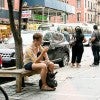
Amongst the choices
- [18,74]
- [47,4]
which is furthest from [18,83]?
[47,4]

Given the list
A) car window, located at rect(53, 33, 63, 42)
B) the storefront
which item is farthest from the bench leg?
the storefront

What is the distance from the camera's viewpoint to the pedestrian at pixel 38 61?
38.4 feet

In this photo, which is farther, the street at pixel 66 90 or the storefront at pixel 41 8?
the storefront at pixel 41 8

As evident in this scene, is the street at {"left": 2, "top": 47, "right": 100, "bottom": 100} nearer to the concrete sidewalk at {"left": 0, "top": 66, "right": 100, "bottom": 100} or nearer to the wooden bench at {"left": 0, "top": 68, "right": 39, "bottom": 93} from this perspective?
the concrete sidewalk at {"left": 0, "top": 66, "right": 100, "bottom": 100}

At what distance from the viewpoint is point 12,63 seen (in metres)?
15.9

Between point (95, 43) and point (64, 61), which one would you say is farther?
point (95, 43)

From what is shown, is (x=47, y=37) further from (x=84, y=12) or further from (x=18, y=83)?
(x=84, y=12)

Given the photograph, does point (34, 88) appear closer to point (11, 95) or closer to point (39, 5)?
point (11, 95)

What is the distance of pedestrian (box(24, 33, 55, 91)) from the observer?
1172 centimetres

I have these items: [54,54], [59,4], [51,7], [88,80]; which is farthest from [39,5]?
[88,80]

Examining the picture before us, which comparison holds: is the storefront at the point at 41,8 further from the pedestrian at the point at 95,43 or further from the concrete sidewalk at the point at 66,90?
the concrete sidewalk at the point at 66,90

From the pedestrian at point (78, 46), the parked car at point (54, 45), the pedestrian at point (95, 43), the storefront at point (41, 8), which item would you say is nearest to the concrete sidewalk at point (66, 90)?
the parked car at point (54, 45)

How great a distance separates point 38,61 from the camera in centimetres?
1180

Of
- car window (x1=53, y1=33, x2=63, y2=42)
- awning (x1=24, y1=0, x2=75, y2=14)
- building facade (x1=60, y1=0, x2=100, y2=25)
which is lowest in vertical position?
building facade (x1=60, y1=0, x2=100, y2=25)
